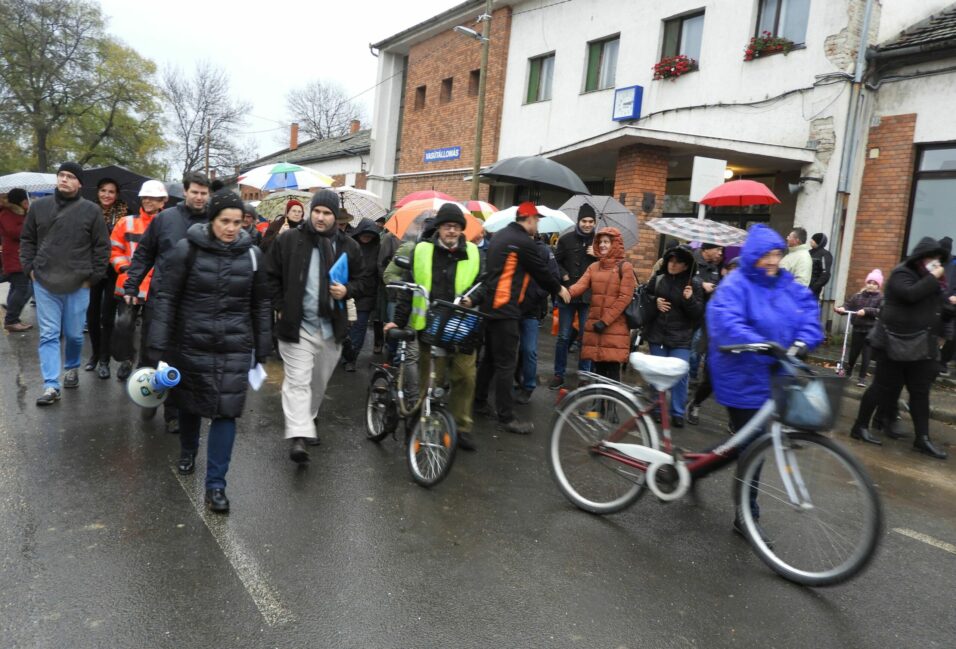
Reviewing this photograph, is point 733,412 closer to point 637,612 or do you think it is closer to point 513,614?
point 637,612

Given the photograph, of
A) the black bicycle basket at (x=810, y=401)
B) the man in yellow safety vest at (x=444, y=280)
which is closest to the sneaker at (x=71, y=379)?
the man in yellow safety vest at (x=444, y=280)

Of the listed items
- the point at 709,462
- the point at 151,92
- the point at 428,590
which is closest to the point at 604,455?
the point at 709,462

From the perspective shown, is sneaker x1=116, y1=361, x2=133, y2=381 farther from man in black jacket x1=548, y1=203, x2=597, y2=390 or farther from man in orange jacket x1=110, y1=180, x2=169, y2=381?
man in black jacket x1=548, y1=203, x2=597, y2=390

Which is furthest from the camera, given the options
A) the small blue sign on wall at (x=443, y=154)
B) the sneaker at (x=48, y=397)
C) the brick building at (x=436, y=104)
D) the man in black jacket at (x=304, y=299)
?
the small blue sign on wall at (x=443, y=154)

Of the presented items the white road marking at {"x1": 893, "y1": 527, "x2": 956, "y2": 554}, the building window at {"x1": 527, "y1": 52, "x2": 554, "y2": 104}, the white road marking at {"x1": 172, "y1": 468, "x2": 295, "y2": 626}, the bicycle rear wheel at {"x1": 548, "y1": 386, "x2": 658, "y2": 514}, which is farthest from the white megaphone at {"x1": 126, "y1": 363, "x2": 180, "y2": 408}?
the building window at {"x1": 527, "y1": 52, "x2": 554, "y2": 104}

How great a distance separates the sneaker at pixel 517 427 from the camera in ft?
19.8

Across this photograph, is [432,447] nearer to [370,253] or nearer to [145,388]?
[145,388]

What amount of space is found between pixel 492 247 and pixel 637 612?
3.37 metres

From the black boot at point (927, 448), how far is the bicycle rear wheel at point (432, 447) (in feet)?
15.6

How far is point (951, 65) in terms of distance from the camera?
10.2 metres

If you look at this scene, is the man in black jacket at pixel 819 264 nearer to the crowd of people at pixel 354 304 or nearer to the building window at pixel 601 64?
the crowd of people at pixel 354 304

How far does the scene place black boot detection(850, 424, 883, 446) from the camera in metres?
6.73

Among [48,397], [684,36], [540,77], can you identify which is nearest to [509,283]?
[48,397]

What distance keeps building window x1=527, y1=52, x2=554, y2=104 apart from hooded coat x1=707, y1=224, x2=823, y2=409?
15.7m
